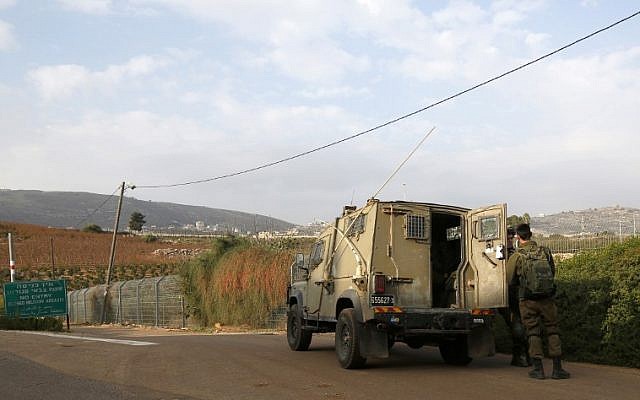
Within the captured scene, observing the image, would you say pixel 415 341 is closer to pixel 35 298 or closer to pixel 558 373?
pixel 558 373

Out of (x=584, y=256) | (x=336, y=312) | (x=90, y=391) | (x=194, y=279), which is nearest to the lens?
(x=90, y=391)

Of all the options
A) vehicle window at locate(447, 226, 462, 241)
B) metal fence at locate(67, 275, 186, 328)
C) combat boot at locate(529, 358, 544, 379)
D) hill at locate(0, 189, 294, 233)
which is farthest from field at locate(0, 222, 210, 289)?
hill at locate(0, 189, 294, 233)

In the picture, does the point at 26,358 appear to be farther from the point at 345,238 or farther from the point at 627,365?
the point at 627,365

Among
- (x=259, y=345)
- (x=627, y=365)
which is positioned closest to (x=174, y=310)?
(x=259, y=345)

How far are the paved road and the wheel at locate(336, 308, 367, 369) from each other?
18 cm

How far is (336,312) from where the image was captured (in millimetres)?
11016

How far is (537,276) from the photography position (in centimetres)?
920

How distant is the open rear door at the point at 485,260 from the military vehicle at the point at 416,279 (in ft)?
0.05

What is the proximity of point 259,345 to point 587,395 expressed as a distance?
27.3 feet

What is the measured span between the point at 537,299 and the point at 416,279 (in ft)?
5.87

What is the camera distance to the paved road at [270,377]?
320 inches

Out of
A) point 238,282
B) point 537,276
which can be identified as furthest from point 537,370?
point 238,282

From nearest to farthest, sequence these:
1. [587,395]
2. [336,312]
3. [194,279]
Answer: [587,395], [336,312], [194,279]

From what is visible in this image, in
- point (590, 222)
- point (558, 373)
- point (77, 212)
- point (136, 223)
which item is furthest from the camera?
point (77, 212)
